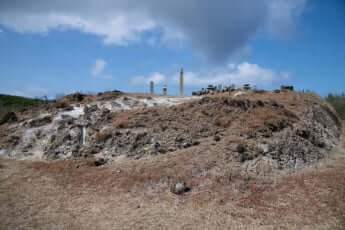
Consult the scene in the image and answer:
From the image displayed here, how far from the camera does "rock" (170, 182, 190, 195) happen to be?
9.48 meters

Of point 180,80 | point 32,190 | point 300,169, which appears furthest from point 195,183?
point 180,80

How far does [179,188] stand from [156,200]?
1.07 metres

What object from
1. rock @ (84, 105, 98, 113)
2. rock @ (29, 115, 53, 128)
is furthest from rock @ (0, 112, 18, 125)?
rock @ (84, 105, 98, 113)

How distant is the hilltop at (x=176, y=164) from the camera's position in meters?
8.11

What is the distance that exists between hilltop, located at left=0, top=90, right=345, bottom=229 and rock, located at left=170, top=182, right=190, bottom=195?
0.08m

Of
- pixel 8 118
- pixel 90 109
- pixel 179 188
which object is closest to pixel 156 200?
pixel 179 188

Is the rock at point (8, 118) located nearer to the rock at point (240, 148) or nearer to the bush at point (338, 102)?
the rock at point (240, 148)

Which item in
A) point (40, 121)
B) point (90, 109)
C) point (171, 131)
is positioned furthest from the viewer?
point (90, 109)

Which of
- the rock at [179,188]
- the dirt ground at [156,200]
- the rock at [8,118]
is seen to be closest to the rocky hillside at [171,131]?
the rock at [8,118]

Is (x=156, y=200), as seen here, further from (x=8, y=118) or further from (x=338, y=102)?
(x=338, y=102)

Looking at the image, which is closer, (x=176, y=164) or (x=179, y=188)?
A: (x=179, y=188)

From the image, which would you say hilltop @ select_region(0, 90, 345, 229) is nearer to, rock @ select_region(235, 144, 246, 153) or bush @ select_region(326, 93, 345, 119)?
rock @ select_region(235, 144, 246, 153)

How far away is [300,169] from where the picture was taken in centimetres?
1209

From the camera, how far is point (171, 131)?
14133 millimetres
